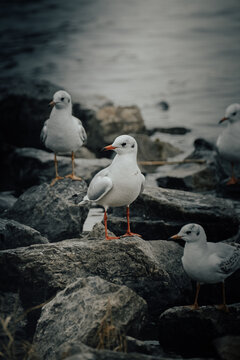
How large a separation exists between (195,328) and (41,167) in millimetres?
4237

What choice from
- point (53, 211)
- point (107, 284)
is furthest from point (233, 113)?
point (107, 284)

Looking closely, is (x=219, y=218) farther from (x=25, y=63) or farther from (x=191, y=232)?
(x=25, y=63)

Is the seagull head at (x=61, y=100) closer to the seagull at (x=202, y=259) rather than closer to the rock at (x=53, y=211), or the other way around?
the rock at (x=53, y=211)

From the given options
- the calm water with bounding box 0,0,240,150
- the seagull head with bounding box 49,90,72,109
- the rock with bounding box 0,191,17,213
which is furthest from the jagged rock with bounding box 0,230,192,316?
the calm water with bounding box 0,0,240,150

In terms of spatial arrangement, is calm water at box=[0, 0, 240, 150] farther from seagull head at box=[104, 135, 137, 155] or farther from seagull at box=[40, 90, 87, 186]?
seagull head at box=[104, 135, 137, 155]

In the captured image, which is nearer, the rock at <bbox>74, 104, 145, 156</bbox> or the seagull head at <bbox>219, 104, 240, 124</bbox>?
the seagull head at <bbox>219, 104, 240, 124</bbox>

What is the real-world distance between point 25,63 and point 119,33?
4945 millimetres

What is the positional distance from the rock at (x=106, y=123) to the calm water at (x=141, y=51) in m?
0.75

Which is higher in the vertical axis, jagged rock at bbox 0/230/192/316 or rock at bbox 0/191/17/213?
rock at bbox 0/191/17/213

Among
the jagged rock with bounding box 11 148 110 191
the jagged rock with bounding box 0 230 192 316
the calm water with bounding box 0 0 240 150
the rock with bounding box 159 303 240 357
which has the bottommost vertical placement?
the rock with bounding box 159 303 240 357

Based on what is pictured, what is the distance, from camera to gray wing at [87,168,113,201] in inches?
208

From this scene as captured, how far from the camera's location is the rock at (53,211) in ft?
21.1

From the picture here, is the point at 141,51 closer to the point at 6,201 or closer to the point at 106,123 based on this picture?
the point at 106,123

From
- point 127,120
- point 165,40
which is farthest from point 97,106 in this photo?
point 165,40
